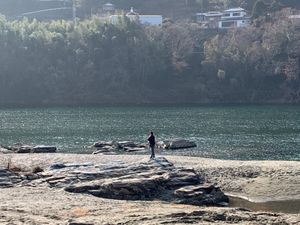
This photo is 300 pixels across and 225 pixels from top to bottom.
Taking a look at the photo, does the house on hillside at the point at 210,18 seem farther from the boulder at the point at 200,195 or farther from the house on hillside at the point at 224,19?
the boulder at the point at 200,195

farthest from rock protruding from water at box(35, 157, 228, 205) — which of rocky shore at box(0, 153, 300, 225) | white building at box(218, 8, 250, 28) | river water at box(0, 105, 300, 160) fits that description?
white building at box(218, 8, 250, 28)

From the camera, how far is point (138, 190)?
32188 mm

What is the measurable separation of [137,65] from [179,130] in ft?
204

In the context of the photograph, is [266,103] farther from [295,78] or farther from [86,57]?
[86,57]

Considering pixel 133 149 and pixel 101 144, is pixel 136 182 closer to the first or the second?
pixel 133 149

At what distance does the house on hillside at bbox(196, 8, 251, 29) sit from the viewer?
168 metres

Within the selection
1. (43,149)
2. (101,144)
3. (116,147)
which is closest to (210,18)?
(101,144)

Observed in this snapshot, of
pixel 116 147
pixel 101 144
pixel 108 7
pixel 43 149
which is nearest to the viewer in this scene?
pixel 43 149

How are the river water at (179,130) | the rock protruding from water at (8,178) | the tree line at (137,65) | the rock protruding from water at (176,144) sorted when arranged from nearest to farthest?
the rock protruding from water at (8,178) < the river water at (179,130) < the rock protruding from water at (176,144) < the tree line at (137,65)

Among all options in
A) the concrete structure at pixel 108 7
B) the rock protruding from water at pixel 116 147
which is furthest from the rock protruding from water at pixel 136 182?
the concrete structure at pixel 108 7

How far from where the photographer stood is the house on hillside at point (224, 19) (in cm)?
16788

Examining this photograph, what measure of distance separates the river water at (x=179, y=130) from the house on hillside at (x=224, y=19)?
223ft

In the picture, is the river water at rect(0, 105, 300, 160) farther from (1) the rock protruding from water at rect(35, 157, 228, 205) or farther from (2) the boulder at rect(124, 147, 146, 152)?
(1) the rock protruding from water at rect(35, 157, 228, 205)

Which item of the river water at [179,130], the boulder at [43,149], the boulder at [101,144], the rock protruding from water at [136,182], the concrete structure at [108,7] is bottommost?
the river water at [179,130]
